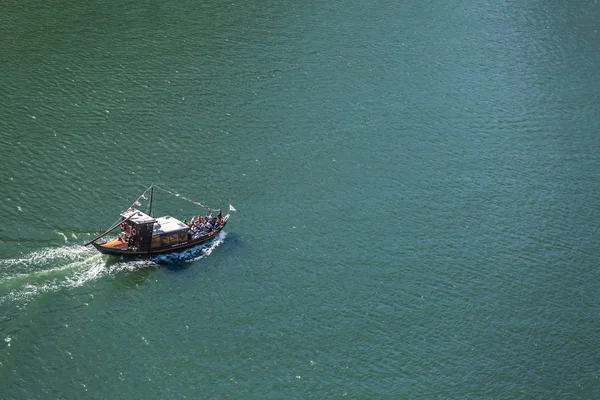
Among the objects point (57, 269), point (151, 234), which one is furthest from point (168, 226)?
point (57, 269)

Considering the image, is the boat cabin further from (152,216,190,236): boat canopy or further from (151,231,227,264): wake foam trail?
(151,231,227,264): wake foam trail

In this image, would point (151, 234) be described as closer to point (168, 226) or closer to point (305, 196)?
point (168, 226)

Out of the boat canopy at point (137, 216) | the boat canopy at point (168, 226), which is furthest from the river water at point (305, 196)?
the boat canopy at point (137, 216)

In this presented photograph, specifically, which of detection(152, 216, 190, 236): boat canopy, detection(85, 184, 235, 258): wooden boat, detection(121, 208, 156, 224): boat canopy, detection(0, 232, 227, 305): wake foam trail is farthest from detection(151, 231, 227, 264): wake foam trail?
detection(121, 208, 156, 224): boat canopy

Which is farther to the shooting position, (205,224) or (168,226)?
(205,224)

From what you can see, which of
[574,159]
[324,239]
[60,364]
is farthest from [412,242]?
[60,364]

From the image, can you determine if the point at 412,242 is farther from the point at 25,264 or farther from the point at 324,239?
the point at 25,264
